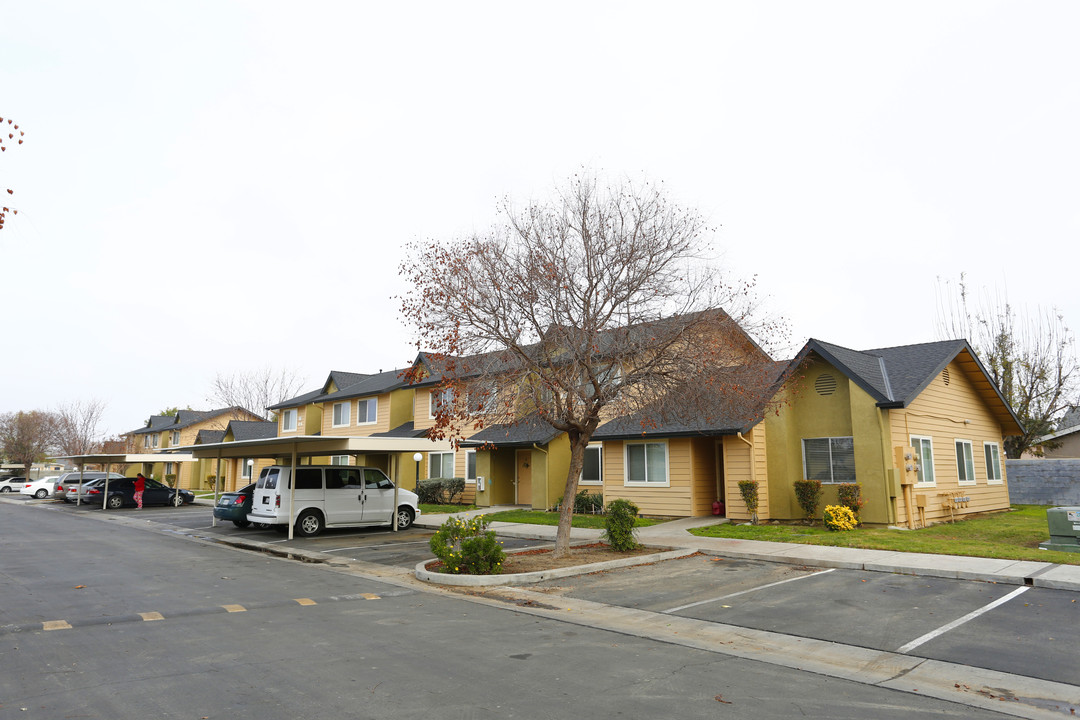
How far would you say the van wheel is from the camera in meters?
18.4

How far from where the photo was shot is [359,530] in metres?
20.1

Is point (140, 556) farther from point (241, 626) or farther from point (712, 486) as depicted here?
point (712, 486)

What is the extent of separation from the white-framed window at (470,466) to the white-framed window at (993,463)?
19.1 meters

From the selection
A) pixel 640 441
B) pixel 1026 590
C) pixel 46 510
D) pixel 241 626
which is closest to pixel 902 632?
pixel 1026 590

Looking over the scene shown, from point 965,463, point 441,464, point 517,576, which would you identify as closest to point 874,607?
point 517,576

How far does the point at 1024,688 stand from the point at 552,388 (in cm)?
849

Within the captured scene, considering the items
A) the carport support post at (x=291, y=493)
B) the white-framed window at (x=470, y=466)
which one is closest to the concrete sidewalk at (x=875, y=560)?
the carport support post at (x=291, y=493)

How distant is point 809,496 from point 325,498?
13306 millimetres

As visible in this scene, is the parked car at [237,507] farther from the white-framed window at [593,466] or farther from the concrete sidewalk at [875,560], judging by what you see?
the white-framed window at [593,466]

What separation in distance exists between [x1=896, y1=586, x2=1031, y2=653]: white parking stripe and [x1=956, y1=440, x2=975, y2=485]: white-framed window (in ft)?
39.6

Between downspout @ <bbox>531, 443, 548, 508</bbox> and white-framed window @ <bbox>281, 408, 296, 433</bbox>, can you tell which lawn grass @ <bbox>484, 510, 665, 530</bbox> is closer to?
downspout @ <bbox>531, 443, 548, 508</bbox>

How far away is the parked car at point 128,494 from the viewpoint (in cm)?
3305

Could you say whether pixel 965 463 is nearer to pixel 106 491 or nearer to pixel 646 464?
pixel 646 464

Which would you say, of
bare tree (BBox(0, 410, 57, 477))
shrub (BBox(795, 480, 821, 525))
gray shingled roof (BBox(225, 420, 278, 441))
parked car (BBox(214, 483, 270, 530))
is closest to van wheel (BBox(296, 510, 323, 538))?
parked car (BBox(214, 483, 270, 530))
